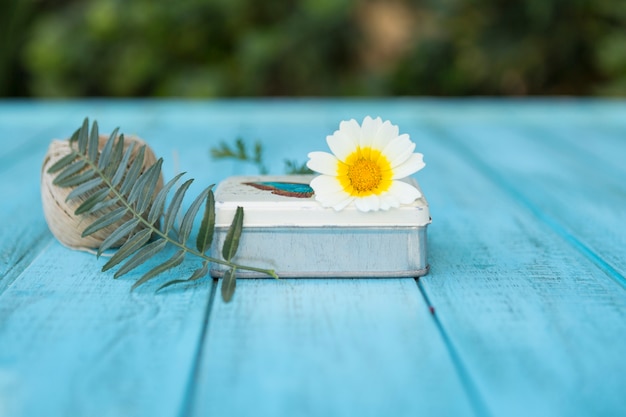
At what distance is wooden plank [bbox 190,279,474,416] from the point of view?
0.54m

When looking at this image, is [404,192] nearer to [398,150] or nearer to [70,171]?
[398,150]

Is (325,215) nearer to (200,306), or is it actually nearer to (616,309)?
(200,306)

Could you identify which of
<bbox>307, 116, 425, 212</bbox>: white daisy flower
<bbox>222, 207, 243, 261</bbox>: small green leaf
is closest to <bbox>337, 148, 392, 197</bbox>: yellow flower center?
<bbox>307, 116, 425, 212</bbox>: white daisy flower

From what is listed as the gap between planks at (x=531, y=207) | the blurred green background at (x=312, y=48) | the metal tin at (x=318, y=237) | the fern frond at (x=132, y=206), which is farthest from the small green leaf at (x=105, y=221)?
the blurred green background at (x=312, y=48)

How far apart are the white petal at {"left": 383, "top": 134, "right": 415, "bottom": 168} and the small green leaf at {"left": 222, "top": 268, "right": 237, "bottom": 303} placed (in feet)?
0.64

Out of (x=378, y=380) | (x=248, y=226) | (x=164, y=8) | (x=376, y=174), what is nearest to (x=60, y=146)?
(x=248, y=226)

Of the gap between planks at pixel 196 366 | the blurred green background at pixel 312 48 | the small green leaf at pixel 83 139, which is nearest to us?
the gap between planks at pixel 196 366

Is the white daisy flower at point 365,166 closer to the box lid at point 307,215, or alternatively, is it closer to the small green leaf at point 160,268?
the box lid at point 307,215

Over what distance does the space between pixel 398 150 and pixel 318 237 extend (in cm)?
12

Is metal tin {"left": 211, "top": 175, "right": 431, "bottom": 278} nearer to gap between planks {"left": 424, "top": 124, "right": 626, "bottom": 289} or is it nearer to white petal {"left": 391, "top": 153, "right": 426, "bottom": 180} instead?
white petal {"left": 391, "top": 153, "right": 426, "bottom": 180}

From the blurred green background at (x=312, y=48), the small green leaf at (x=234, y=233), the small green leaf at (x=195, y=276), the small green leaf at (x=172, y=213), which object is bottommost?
the small green leaf at (x=195, y=276)

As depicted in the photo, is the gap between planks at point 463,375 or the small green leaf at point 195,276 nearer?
the gap between planks at point 463,375

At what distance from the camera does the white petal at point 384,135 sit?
758 millimetres

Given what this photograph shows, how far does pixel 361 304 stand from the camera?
70 cm
